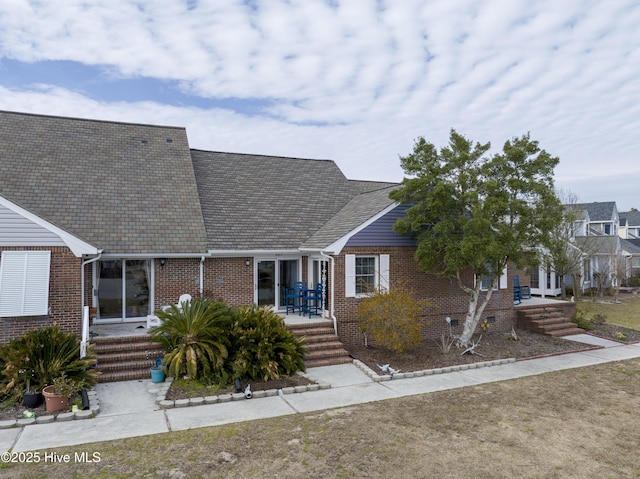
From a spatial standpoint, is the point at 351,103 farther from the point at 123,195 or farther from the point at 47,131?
the point at 47,131

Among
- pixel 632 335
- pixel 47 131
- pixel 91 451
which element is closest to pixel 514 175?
pixel 632 335

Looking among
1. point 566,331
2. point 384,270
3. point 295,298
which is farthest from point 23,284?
point 566,331

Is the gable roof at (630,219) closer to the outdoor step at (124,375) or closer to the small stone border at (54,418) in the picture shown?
the outdoor step at (124,375)

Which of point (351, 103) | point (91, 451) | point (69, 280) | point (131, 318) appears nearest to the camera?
point (91, 451)

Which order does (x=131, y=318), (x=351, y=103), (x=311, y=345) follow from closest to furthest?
(x=311, y=345) < (x=131, y=318) < (x=351, y=103)

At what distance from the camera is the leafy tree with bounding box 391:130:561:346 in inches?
495

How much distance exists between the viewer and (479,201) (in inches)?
500

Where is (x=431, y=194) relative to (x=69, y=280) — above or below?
above

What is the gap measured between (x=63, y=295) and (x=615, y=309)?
26409 mm

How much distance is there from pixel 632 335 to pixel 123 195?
19814 millimetres

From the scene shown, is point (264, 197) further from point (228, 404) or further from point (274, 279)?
point (228, 404)

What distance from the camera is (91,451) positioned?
23.2ft

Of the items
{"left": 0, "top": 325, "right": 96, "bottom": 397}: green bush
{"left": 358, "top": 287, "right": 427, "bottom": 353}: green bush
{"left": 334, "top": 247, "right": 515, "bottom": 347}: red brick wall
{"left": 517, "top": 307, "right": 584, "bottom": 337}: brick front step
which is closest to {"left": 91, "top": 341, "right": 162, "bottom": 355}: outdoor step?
{"left": 0, "top": 325, "right": 96, "bottom": 397}: green bush

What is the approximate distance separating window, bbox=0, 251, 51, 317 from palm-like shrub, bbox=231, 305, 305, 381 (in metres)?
4.88
